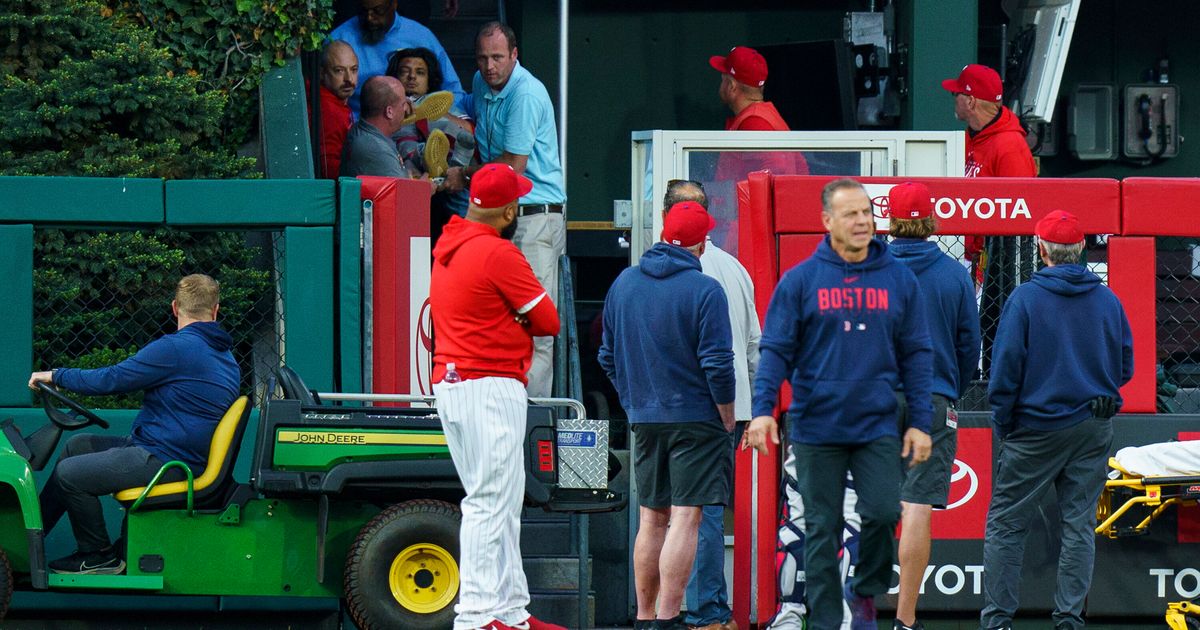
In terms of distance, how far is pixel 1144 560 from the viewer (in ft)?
26.0

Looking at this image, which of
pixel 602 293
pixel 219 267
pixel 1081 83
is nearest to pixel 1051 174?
pixel 1081 83

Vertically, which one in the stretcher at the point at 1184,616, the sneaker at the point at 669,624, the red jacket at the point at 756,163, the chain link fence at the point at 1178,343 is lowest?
the stretcher at the point at 1184,616

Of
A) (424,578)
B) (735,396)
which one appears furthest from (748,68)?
(424,578)

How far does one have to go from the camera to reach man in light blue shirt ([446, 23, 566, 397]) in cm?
969

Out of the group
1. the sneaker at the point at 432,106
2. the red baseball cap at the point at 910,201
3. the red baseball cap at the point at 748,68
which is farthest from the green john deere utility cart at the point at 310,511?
the red baseball cap at the point at 748,68

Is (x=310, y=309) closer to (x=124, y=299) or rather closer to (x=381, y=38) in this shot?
(x=124, y=299)

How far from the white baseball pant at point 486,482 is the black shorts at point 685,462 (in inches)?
31.8

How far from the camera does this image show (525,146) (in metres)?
9.80

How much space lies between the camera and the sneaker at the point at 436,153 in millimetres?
9945

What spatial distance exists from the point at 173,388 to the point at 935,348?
3338 millimetres

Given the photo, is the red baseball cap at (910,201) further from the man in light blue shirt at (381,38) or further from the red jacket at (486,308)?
the man in light blue shirt at (381,38)

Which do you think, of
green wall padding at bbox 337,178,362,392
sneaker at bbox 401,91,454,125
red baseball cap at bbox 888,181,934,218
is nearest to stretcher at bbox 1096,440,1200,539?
red baseball cap at bbox 888,181,934,218

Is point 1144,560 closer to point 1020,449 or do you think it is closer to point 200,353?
point 1020,449

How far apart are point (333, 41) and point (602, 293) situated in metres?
3.18
